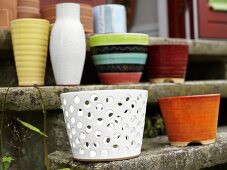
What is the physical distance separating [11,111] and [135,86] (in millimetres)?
385

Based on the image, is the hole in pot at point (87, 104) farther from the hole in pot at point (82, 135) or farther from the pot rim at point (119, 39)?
the pot rim at point (119, 39)

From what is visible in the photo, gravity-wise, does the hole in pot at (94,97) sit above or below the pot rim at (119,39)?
below

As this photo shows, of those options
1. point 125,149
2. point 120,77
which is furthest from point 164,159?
point 120,77

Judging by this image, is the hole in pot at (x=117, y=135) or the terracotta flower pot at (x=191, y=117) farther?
the terracotta flower pot at (x=191, y=117)

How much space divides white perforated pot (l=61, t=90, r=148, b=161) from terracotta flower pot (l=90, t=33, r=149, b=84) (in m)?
0.36

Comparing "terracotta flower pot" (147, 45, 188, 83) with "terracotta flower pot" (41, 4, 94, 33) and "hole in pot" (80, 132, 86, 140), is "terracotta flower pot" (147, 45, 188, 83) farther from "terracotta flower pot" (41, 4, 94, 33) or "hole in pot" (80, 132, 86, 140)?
"hole in pot" (80, 132, 86, 140)

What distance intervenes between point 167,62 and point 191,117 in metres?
0.37

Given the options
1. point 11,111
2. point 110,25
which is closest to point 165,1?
point 110,25

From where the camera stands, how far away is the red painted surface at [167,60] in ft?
4.98

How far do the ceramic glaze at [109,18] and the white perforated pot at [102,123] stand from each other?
23.8 inches

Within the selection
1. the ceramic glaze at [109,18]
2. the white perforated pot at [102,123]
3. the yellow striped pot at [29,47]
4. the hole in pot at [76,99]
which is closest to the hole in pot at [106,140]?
the white perforated pot at [102,123]

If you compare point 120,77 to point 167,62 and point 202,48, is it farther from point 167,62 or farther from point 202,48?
point 202,48

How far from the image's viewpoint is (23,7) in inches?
60.3

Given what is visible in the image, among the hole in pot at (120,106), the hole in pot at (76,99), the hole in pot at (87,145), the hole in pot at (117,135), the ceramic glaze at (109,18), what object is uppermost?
the ceramic glaze at (109,18)
